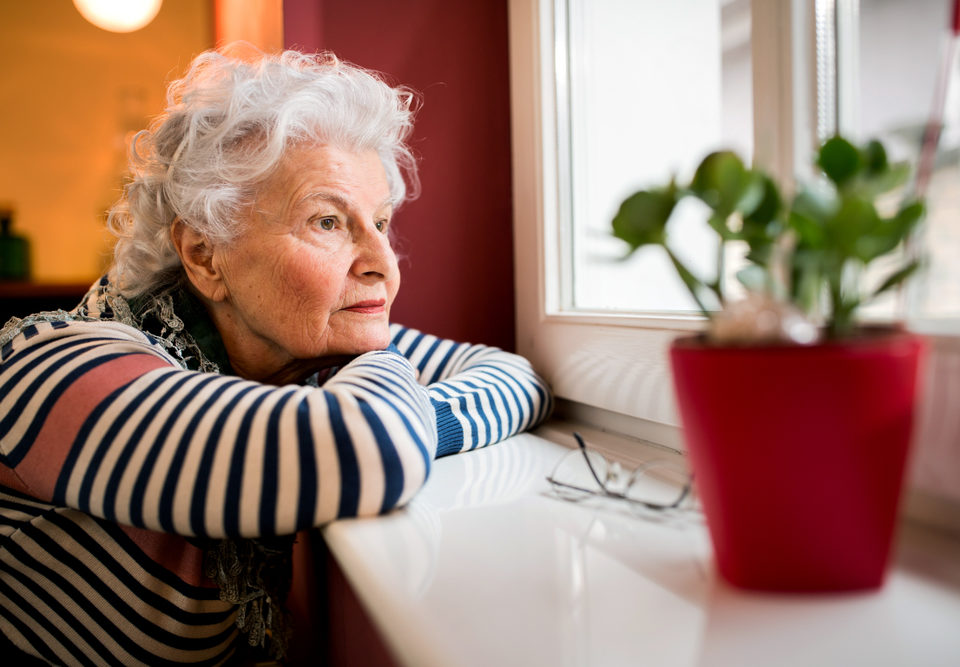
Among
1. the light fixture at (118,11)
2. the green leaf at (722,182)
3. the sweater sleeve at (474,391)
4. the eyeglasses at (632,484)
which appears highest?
the light fixture at (118,11)

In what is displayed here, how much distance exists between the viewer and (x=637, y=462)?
723 mm

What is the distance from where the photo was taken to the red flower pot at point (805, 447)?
328 mm

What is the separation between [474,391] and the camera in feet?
2.79

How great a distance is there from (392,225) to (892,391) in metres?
0.98

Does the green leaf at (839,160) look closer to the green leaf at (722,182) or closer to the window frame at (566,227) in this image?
the green leaf at (722,182)

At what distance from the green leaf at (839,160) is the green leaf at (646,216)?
0.10 m

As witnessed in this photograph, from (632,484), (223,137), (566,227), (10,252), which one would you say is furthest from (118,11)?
(632,484)

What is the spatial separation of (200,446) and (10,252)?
9.18ft

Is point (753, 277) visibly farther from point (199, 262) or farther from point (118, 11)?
point (118, 11)

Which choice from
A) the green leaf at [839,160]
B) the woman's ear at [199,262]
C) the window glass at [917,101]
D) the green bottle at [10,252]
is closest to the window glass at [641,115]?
the window glass at [917,101]

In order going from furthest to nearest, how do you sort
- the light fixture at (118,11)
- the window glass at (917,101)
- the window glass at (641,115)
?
the light fixture at (118,11) → the window glass at (641,115) → the window glass at (917,101)

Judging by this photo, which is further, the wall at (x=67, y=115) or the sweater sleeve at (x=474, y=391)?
the wall at (x=67, y=115)

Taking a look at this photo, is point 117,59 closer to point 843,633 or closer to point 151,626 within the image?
point 151,626

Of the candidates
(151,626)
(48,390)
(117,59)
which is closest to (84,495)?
(48,390)
